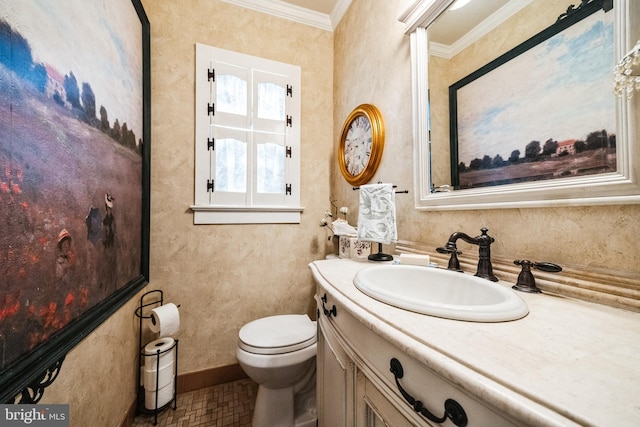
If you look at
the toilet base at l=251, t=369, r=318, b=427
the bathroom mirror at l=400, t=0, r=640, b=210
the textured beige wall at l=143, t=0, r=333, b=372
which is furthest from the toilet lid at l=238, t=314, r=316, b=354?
the bathroom mirror at l=400, t=0, r=640, b=210

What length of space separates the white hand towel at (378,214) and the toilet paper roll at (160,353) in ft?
4.19

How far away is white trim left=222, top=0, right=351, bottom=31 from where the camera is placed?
173cm

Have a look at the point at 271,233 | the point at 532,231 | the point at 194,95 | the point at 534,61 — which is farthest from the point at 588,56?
the point at 194,95

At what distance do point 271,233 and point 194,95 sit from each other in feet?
3.61

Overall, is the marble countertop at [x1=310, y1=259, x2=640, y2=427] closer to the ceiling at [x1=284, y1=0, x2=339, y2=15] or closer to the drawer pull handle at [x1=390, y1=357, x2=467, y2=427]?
the drawer pull handle at [x1=390, y1=357, x2=467, y2=427]

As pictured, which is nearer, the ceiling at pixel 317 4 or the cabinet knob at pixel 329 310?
the cabinet knob at pixel 329 310

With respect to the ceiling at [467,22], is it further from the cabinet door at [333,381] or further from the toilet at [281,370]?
the toilet at [281,370]

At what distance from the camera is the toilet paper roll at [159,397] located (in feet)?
4.13

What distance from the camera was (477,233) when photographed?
85cm

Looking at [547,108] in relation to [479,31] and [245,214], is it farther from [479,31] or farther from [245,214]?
[245,214]

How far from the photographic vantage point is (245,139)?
168 cm

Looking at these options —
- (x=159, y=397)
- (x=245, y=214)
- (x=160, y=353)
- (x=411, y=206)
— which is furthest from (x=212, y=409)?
(x=411, y=206)

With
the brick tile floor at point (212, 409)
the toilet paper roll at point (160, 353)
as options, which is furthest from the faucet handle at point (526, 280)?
the toilet paper roll at point (160, 353)

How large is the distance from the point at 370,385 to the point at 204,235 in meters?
1.42
